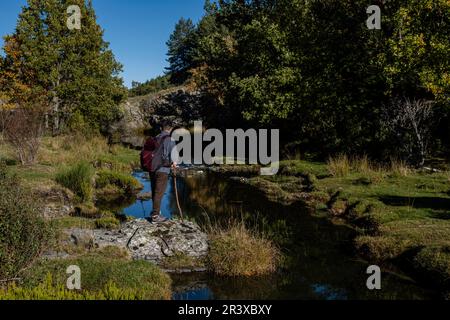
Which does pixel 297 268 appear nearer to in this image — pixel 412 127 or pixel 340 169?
pixel 340 169

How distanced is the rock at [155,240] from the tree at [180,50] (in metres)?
64.5

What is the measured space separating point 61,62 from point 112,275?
108 ft

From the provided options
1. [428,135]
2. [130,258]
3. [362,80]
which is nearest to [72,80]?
[362,80]

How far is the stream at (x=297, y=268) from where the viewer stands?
9539mm

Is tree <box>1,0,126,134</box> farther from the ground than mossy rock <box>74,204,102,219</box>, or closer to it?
farther from the ground

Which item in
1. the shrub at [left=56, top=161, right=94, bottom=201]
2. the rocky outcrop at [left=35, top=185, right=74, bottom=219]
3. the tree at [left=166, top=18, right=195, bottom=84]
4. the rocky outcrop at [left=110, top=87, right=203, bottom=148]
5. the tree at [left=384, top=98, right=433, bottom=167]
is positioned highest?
the tree at [left=166, top=18, right=195, bottom=84]

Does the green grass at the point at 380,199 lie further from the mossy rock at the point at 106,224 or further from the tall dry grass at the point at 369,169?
the mossy rock at the point at 106,224

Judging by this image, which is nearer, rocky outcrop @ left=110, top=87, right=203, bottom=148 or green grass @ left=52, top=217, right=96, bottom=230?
green grass @ left=52, top=217, right=96, bottom=230

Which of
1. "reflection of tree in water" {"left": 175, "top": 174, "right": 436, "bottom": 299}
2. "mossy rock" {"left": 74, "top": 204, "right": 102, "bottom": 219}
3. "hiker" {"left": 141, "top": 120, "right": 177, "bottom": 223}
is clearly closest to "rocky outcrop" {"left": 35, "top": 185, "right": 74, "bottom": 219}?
"mossy rock" {"left": 74, "top": 204, "right": 102, "bottom": 219}

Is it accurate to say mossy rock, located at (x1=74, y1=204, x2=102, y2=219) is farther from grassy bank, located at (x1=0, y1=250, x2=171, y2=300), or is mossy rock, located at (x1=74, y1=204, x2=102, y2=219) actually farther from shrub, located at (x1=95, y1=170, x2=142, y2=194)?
grassy bank, located at (x1=0, y1=250, x2=171, y2=300)

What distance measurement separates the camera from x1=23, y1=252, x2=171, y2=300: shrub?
844 centimetres

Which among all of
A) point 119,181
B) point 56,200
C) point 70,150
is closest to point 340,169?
point 119,181

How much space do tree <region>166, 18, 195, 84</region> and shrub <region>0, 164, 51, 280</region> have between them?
67.6m
